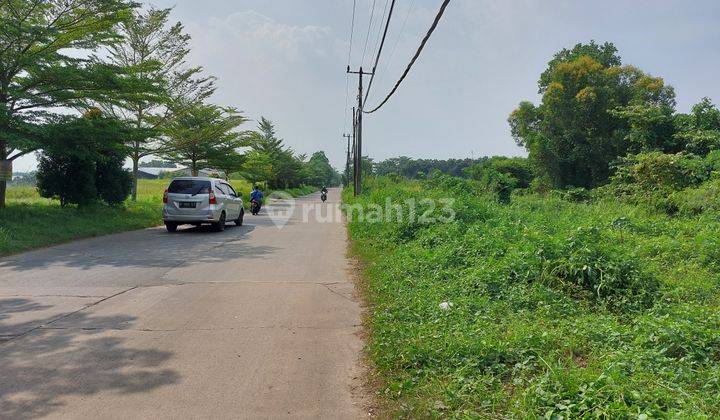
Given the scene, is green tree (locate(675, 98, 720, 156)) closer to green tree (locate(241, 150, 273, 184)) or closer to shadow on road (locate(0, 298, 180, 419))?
shadow on road (locate(0, 298, 180, 419))

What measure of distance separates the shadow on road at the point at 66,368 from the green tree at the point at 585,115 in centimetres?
3232

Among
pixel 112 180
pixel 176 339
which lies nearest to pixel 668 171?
pixel 176 339

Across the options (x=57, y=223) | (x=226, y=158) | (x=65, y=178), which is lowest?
(x=57, y=223)

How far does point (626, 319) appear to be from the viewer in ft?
15.5

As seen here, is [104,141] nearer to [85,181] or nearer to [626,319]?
[85,181]

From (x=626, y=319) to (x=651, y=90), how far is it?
111 feet

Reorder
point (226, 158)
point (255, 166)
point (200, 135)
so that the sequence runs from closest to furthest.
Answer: point (200, 135)
point (226, 158)
point (255, 166)

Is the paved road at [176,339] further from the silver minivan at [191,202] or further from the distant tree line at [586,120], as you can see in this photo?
the distant tree line at [586,120]

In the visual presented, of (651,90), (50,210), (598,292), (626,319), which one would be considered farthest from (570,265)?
(651,90)

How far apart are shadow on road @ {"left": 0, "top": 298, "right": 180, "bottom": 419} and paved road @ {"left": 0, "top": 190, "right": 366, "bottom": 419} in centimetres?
1

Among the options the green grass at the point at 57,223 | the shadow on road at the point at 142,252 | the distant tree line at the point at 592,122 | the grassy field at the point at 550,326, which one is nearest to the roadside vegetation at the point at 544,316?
the grassy field at the point at 550,326

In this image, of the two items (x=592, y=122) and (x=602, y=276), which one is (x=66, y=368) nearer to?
(x=602, y=276)

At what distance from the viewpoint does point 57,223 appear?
12.8 metres

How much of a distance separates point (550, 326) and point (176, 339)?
3623 millimetres
